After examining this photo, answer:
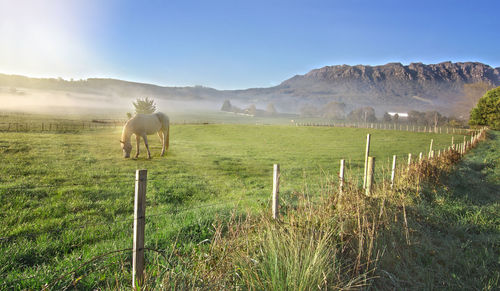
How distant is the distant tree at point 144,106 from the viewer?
37.1 ft

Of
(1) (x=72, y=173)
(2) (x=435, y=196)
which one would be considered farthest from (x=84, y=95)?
(2) (x=435, y=196)

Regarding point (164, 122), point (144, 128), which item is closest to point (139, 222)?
point (144, 128)

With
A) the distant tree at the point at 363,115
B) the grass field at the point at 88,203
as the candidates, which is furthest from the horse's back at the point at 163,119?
the distant tree at the point at 363,115

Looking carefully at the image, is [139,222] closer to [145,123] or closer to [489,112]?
[145,123]

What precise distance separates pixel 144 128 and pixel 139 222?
8.24 metres

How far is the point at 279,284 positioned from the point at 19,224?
455 centimetres

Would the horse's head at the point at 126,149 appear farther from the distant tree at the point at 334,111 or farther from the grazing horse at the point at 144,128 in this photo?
the distant tree at the point at 334,111

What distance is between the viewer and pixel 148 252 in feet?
14.2

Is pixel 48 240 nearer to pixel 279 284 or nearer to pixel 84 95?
pixel 279 284

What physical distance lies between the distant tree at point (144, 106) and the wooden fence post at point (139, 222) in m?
9.33

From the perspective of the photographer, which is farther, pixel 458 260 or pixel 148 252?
pixel 458 260

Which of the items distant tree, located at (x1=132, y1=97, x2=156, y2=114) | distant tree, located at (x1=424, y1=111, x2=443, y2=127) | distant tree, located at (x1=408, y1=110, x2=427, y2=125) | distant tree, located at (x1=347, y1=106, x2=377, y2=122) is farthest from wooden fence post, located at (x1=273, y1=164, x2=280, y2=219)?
distant tree, located at (x1=347, y1=106, x2=377, y2=122)

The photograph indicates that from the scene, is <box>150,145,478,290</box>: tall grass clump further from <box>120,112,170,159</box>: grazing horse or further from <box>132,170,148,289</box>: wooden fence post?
<box>120,112,170,159</box>: grazing horse

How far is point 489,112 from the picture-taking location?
188ft
